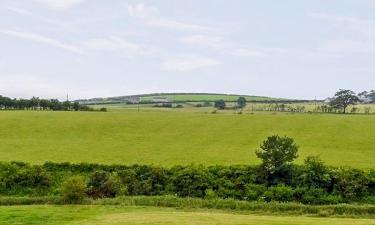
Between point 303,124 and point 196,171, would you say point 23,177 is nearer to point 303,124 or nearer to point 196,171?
point 196,171

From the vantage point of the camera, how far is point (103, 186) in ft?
128

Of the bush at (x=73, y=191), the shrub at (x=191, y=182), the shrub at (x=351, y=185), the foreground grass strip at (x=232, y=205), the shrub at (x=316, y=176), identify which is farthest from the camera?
the shrub at (x=191, y=182)

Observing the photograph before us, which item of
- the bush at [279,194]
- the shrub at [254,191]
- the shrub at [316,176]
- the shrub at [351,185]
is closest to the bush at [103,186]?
the shrub at [254,191]

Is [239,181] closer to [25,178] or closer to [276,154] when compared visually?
[276,154]

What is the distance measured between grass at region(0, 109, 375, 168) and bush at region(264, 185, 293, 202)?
569 inches

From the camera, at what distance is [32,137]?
68.9 m

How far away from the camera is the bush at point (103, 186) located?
3828 centimetres

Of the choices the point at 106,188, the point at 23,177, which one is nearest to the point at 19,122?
the point at 23,177

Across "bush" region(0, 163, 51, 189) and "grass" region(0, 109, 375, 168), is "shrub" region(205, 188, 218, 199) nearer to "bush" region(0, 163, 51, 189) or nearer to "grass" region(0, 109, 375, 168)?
"bush" region(0, 163, 51, 189)

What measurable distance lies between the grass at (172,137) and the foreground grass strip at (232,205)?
636 inches

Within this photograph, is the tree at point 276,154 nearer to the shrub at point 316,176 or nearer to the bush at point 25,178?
the shrub at point 316,176

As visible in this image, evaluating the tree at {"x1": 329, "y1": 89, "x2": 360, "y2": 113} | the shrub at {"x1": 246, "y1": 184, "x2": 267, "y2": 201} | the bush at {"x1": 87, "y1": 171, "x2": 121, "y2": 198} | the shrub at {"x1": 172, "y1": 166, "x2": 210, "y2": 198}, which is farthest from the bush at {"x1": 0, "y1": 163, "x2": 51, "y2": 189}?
the tree at {"x1": 329, "y1": 89, "x2": 360, "y2": 113}

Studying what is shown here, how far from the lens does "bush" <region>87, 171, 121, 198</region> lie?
38.3 m

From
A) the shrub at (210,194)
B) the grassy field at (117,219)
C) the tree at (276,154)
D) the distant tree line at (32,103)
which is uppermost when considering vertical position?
the distant tree line at (32,103)
